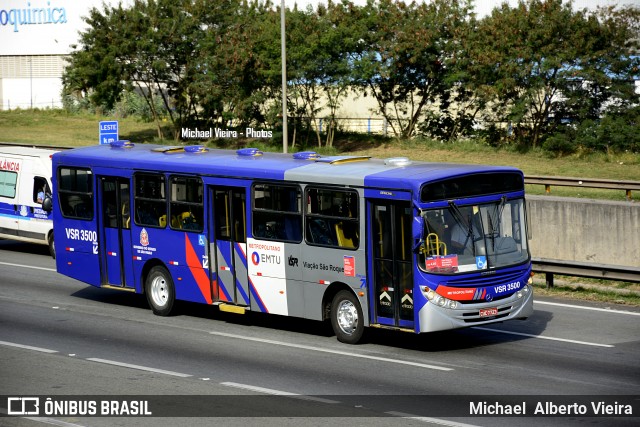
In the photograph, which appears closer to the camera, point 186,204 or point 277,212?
point 277,212

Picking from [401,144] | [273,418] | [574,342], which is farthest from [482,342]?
[401,144]

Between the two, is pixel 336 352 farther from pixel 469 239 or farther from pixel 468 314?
pixel 469 239

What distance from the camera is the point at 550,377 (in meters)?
12.7

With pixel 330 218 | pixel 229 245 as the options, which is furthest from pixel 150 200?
pixel 330 218

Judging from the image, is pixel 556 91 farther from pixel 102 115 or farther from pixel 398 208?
pixel 102 115

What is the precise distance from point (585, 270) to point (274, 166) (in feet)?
22.0

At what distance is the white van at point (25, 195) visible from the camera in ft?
81.4

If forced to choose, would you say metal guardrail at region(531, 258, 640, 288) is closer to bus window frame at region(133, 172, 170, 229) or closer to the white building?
bus window frame at region(133, 172, 170, 229)

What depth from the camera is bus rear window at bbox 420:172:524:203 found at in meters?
14.0

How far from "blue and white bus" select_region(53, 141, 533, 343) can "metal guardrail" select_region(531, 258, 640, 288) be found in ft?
14.3

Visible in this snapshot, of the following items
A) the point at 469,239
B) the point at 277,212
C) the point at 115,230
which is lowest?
the point at 115,230

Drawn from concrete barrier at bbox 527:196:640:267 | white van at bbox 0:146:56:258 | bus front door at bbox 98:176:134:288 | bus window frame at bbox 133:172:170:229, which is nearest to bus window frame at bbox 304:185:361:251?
bus window frame at bbox 133:172:170:229

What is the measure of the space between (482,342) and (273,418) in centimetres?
504

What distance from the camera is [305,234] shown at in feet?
50.9
